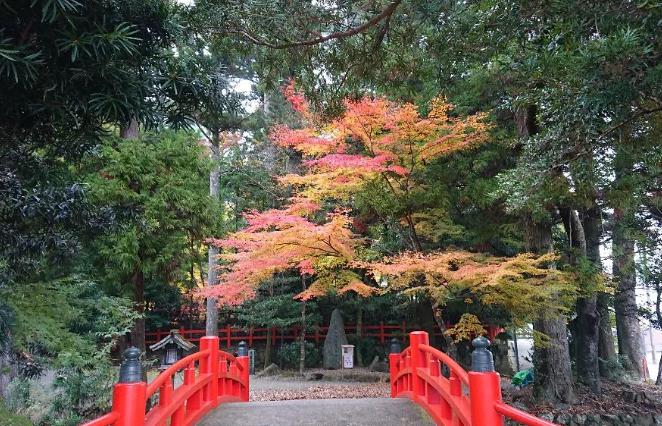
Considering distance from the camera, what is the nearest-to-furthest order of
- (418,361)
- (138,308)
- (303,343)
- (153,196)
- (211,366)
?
(418,361)
(211,366)
(153,196)
(138,308)
(303,343)

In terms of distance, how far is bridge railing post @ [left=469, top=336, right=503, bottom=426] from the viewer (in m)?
3.16

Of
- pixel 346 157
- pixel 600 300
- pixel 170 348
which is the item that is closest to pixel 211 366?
pixel 346 157

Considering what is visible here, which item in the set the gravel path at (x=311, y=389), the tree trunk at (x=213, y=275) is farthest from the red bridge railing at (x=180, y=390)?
the tree trunk at (x=213, y=275)

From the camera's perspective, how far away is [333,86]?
6742mm

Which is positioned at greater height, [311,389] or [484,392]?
[484,392]

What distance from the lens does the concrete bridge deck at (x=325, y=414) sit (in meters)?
4.67

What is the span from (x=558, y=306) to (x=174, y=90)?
23.6 feet

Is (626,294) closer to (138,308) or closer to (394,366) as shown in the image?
(394,366)

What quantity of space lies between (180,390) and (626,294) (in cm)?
1493

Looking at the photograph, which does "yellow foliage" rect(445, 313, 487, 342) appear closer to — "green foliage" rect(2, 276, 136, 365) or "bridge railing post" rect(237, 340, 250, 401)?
"bridge railing post" rect(237, 340, 250, 401)

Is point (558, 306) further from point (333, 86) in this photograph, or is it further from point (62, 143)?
point (62, 143)

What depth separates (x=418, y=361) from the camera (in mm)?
5352

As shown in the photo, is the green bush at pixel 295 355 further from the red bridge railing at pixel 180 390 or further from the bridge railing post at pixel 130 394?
the bridge railing post at pixel 130 394

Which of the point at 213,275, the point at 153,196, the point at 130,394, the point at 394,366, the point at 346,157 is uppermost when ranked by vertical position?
the point at 346,157
